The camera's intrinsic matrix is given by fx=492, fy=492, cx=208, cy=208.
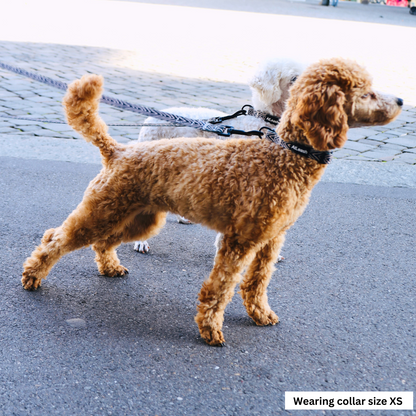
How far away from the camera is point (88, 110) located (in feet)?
9.39

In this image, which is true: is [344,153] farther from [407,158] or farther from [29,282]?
[29,282]

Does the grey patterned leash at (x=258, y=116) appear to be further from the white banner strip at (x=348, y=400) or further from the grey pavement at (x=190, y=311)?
the white banner strip at (x=348, y=400)

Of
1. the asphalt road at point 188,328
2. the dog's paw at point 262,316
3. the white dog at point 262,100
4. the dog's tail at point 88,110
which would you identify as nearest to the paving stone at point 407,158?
the asphalt road at point 188,328

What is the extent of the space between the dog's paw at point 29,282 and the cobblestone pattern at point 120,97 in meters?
3.14

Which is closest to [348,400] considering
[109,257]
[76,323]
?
[76,323]

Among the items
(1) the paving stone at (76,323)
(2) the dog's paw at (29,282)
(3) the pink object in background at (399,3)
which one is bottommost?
(1) the paving stone at (76,323)

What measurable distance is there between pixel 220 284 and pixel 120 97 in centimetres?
559

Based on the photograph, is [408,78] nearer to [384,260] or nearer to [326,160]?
[384,260]

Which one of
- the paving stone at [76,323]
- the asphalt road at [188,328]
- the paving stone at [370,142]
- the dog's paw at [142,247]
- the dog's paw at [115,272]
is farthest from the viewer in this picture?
the paving stone at [370,142]

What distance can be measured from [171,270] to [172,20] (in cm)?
1654

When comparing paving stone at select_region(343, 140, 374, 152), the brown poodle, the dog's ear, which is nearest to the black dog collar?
the brown poodle

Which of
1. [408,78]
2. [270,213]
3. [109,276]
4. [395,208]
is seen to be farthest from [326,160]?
[408,78]

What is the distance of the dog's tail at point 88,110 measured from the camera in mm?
2797

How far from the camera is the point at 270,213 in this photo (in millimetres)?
2596
